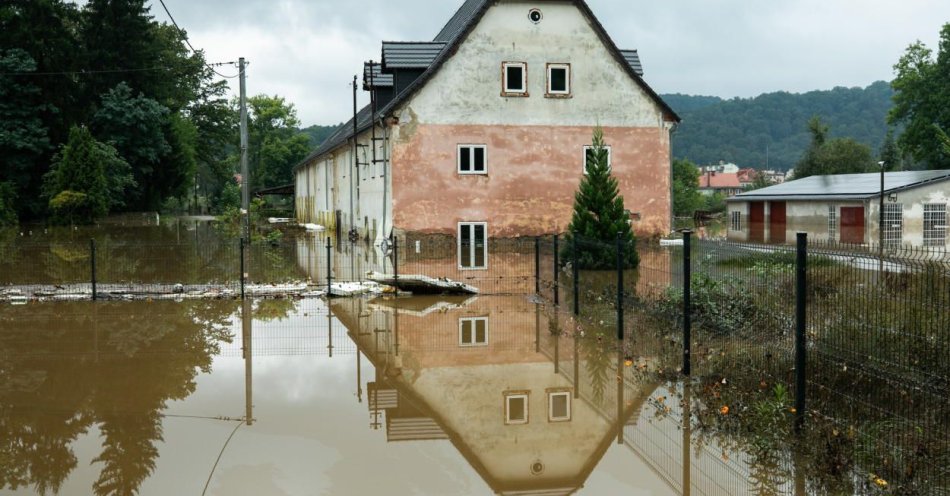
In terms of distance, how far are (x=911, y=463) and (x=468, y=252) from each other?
23502 mm

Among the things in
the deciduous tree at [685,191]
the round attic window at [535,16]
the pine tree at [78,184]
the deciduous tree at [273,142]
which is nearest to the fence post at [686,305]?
the round attic window at [535,16]

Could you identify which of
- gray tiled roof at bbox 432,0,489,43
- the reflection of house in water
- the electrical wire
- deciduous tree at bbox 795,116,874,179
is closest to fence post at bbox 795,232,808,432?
the reflection of house in water

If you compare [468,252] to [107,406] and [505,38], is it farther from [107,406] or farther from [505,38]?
[107,406]

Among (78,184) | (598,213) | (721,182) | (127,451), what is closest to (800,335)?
(127,451)

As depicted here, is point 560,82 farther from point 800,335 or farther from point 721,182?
point 721,182

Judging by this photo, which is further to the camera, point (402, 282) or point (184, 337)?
point (402, 282)

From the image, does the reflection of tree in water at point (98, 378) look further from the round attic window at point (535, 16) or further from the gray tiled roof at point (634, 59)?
the gray tiled roof at point (634, 59)

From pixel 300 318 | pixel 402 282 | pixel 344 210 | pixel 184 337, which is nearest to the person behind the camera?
pixel 184 337

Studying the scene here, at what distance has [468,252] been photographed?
97.5ft

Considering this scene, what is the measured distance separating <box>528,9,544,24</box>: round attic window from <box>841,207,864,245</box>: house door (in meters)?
15.0

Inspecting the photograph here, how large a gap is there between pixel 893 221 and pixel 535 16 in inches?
640

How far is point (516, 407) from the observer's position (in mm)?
9281

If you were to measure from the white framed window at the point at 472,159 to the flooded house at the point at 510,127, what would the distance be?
0.04 m

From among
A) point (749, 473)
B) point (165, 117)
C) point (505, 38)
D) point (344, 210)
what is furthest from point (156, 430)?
point (165, 117)
